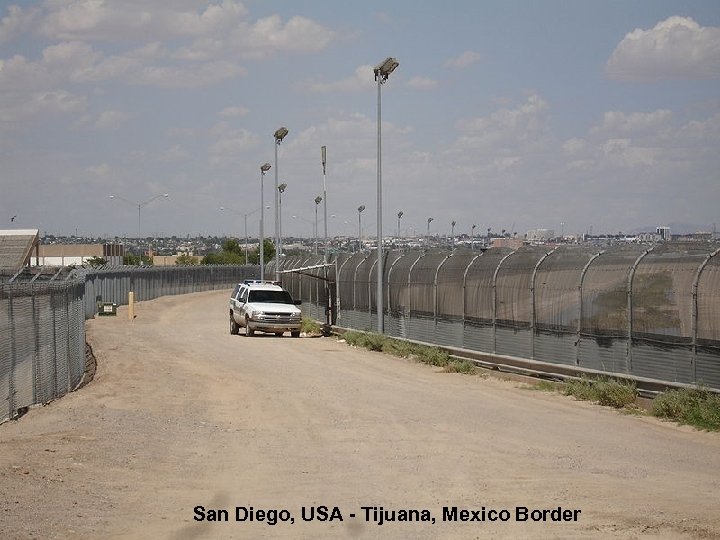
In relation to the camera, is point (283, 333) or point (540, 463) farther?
point (283, 333)

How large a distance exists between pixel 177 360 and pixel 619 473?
60.9ft

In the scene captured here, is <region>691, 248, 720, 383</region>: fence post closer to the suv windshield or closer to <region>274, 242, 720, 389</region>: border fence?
<region>274, 242, 720, 389</region>: border fence

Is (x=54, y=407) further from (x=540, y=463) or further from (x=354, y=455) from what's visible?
(x=540, y=463)

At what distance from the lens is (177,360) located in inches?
1151

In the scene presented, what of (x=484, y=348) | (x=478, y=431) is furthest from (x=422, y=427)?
(x=484, y=348)

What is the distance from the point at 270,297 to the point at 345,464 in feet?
92.8

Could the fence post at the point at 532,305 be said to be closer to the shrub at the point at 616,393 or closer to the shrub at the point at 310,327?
the shrub at the point at 616,393

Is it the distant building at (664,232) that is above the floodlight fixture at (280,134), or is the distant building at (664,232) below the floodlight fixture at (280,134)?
below

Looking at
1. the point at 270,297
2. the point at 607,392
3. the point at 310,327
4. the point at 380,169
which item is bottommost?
the point at 310,327

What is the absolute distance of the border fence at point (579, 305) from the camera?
60.9 ft

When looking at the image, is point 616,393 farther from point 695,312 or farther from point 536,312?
point 536,312

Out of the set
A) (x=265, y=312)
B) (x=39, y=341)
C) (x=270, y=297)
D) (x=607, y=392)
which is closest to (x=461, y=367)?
(x=607, y=392)

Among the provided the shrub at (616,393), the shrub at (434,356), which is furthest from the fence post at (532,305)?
the shrub at (616,393)

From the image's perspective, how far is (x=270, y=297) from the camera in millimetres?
41156
